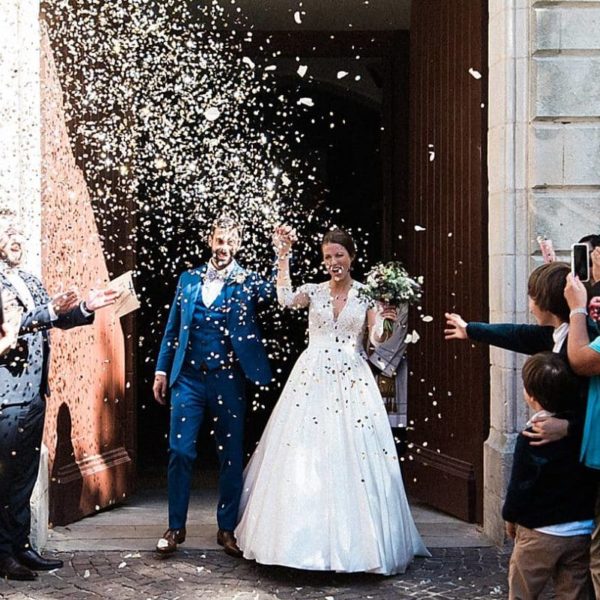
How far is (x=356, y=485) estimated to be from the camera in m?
5.43

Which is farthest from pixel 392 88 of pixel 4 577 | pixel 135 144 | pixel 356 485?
pixel 4 577

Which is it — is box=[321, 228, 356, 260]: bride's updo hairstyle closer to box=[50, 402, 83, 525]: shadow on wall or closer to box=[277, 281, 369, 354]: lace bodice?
box=[277, 281, 369, 354]: lace bodice

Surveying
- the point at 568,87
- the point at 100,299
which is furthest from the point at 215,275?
the point at 568,87

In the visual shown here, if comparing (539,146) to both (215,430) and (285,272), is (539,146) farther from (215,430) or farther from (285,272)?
(215,430)

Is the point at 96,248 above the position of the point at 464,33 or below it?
below

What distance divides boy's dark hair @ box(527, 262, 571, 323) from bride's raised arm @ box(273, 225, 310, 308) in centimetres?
180

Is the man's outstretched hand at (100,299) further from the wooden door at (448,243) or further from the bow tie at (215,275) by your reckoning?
the wooden door at (448,243)

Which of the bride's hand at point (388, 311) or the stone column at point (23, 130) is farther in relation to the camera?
the stone column at point (23, 130)

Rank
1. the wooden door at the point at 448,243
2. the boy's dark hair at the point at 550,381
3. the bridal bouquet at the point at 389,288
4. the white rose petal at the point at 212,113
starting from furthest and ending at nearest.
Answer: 1. the white rose petal at the point at 212,113
2. the wooden door at the point at 448,243
3. the bridal bouquet at the point at 389,288
4. the boy's dark hair at the point at 550,381

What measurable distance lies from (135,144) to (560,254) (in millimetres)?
3049

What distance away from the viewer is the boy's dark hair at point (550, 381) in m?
3.96

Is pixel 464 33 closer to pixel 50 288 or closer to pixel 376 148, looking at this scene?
pixel 50 288


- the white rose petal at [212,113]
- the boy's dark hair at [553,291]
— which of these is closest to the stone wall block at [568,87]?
the boy's dark hair at [553,291]

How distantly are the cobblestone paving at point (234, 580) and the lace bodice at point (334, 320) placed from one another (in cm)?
126
